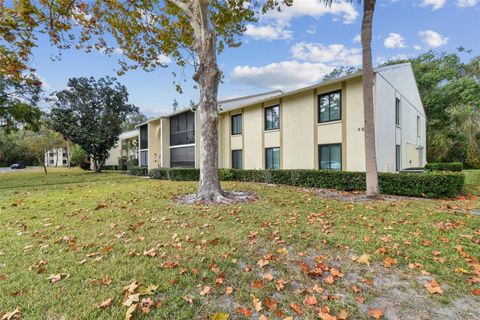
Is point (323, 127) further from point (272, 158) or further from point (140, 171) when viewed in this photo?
point (140, 171)

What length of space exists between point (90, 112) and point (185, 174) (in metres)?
19.1

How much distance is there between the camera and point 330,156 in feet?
45.3

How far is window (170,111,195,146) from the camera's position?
21.9 meters

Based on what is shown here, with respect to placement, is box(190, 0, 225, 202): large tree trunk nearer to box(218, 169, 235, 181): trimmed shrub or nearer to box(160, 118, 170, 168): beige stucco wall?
box(218, 169, 235, 181): trimmed shrub

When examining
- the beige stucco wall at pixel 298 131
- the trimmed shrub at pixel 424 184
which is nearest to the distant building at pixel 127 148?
the beige stucco wall at pixel 298 131

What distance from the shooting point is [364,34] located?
8602 mm

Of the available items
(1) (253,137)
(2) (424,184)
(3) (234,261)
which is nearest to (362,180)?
(2) (424,184)

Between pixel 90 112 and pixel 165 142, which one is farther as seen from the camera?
pixel 90 112

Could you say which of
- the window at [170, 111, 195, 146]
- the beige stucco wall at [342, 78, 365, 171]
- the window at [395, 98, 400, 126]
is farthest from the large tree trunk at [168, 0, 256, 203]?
the window at [170, 111, 195, 146]

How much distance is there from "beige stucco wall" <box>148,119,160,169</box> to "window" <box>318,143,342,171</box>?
1864 cm

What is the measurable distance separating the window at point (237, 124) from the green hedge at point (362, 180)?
442cm

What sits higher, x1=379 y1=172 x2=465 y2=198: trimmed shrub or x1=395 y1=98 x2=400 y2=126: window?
x1=395 y1=98 x2=400 y2=126: window

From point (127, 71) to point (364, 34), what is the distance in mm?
11322

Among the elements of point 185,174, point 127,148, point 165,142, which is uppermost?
point 127,148
